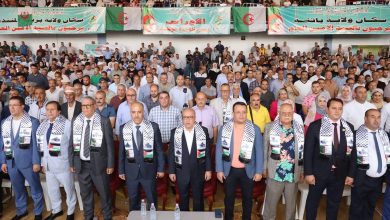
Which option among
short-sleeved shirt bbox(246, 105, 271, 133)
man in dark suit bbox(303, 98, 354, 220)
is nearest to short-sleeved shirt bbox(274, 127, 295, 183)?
man in dark suit bbox(303, 98, 354, 220)

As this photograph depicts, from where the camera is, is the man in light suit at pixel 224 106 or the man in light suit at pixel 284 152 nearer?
the man in light suit at pixel 284 152

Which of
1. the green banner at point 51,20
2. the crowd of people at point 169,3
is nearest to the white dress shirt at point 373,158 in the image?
the crowd of people at point 169,3

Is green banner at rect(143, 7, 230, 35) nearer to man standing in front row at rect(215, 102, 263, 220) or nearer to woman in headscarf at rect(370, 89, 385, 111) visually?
woman in headscarf at rect(370, 89, 385, 111)

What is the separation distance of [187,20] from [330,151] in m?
9.30

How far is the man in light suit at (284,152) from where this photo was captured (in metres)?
3.12

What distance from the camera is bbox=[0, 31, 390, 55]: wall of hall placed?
1253 centimetres

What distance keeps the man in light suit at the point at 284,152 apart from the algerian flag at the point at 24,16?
11567mm

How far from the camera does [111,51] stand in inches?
498

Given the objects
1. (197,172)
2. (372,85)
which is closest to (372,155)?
(197,172)

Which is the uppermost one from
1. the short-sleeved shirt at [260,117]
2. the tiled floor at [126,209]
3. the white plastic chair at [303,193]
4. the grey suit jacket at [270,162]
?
the short-sleeved shirt at [260,117]

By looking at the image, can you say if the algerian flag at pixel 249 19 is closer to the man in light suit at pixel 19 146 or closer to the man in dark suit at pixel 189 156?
the man in dark suit at pixel 189 156

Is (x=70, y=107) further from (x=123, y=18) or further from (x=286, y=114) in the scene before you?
(x=123, y=18)

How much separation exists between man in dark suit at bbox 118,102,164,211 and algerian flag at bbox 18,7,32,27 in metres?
10.6

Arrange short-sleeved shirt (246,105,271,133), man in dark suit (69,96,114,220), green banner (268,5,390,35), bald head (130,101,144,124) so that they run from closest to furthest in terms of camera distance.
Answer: bald head (130,101,144,124) → man in dark suit (69,96,114,220) → short-sleeved shirt (246,105,271,133) → green banner (268,5,390,35)
